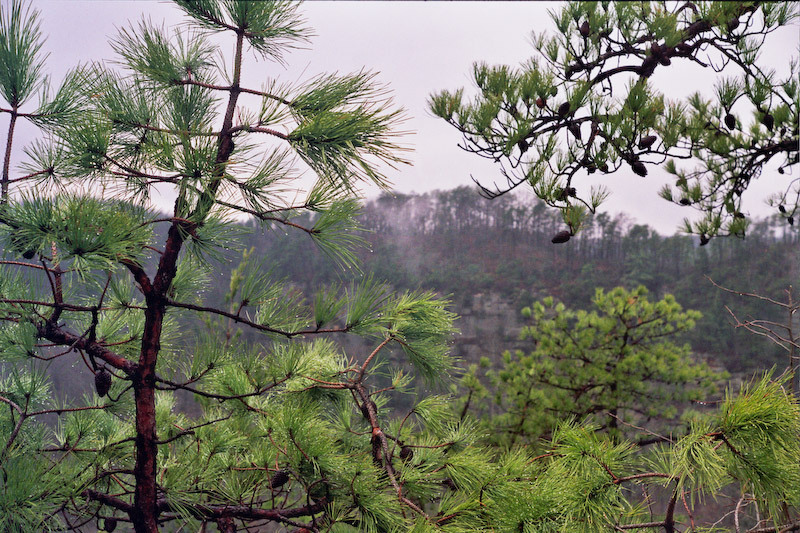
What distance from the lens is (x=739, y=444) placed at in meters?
0.56

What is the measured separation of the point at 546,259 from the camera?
5.18 meters

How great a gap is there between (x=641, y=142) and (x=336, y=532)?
0.83 meters

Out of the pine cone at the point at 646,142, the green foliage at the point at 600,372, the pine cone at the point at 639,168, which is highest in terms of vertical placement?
the pine cone at the point at 646,142

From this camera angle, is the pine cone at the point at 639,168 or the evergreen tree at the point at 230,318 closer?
the evergreen tree at the point at 230,318

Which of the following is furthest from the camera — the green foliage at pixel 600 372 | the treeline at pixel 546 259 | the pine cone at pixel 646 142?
the treeline at pixel 546 259

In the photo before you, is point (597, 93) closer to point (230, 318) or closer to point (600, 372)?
point (230, 318)

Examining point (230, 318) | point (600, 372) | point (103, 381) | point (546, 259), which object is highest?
point (546, 259)

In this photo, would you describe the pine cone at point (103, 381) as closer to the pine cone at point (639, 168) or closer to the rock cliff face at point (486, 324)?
the pine cone at point (639, 168)

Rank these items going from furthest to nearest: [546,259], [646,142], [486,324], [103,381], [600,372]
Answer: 1. [546,259]
2. [486,324]
3. [600,372]
4. [646,142]
5. [103,381]

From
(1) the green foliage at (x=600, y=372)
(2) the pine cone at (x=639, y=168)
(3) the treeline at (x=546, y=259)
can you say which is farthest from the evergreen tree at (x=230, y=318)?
(3) the treeline at (x=546, y=259)

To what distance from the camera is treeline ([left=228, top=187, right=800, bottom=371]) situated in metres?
4.31

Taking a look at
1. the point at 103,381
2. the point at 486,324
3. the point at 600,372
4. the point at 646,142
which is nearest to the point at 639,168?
the point at 646,142

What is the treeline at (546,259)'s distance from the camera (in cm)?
431

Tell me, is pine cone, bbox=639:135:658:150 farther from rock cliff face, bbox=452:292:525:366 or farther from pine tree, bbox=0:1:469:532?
rock cliff face, bbox=452:292:525:366
